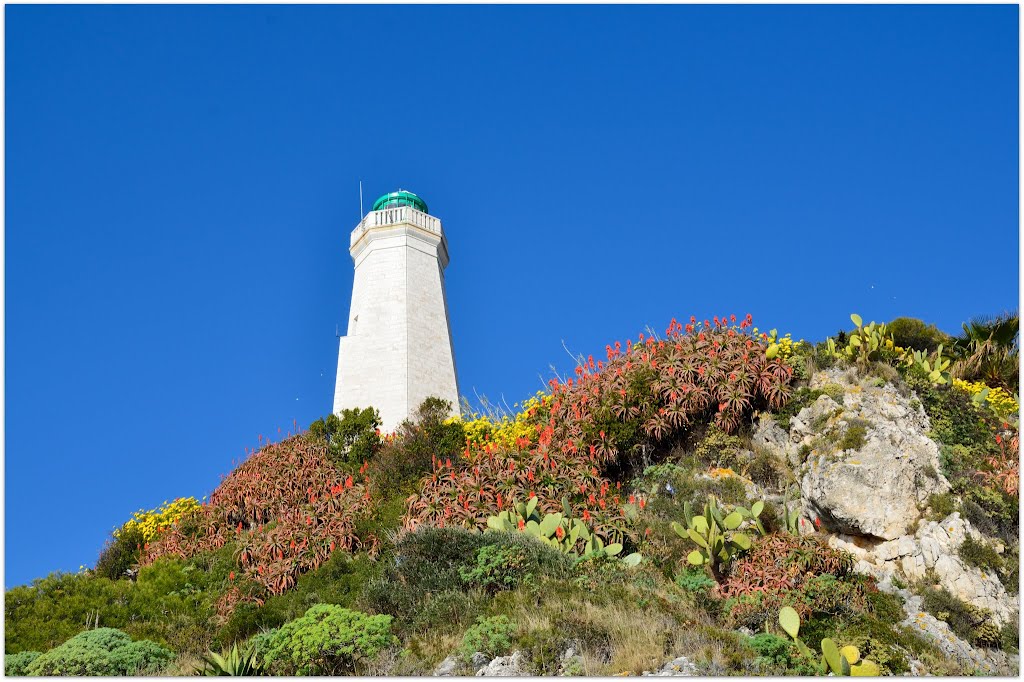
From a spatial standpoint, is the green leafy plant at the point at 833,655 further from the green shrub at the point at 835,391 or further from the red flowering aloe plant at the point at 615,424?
the green shrub at the point at 835,391

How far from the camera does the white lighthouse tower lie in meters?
22.5

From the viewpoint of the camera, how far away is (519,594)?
10.8 m

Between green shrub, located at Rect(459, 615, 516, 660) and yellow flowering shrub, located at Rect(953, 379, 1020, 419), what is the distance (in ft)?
28.3

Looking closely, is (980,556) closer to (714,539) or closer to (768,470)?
(768,470)

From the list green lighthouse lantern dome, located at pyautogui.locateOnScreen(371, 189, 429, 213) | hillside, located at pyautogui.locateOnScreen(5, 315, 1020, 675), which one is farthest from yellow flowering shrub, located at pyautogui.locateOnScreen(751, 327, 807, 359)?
green lighthouse lantern dome, located at pyautogui.locateOnScreen(371, 189, 429, 213)

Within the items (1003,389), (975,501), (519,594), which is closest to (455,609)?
(519,594)

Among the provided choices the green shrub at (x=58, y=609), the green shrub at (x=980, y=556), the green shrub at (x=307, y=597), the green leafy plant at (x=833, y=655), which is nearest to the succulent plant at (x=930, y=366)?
the green shrub at (x=980, y=556)

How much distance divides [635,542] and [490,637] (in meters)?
3.37

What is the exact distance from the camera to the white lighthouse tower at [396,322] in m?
22.5

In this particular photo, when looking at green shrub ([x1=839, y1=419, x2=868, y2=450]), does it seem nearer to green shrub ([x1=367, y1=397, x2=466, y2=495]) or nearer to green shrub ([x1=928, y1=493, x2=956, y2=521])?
green shrub ([x1=928, y1=493, x2=956, y2=521])

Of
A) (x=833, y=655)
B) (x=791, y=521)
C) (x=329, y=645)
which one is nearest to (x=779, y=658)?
(x=833, y=655)

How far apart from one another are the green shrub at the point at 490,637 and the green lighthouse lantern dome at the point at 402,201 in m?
18.2

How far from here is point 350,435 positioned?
18.6 metres

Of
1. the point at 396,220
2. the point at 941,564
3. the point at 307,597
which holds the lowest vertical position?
the point at 941,564
